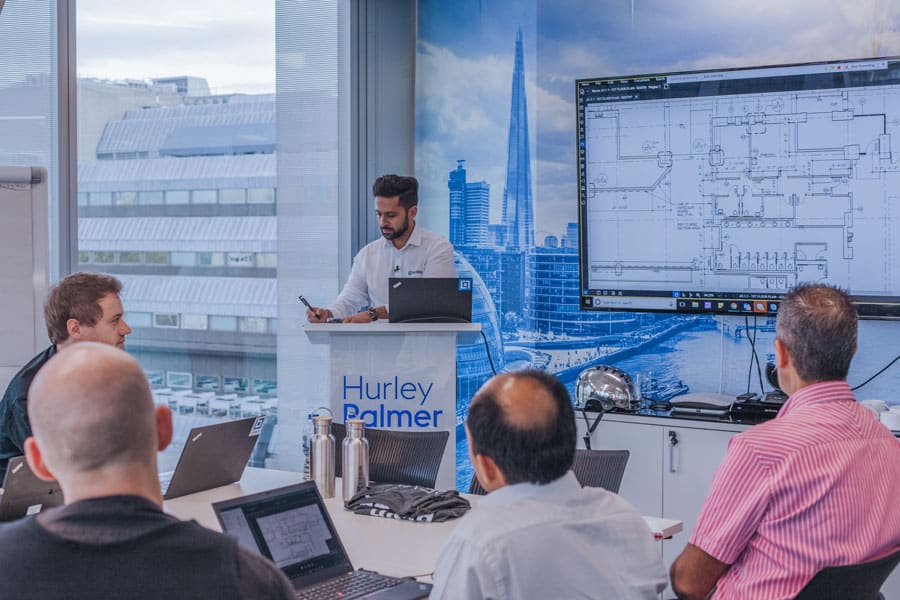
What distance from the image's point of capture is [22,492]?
266 cm

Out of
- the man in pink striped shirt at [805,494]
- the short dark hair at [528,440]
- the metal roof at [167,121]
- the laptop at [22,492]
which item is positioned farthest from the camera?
the metal roof at [167,121]

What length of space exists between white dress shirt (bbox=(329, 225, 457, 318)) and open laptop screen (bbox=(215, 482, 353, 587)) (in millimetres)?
2721

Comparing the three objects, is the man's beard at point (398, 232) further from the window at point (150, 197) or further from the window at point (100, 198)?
the window at point (100, 198)

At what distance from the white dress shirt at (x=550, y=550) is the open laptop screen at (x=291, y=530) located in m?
0.59

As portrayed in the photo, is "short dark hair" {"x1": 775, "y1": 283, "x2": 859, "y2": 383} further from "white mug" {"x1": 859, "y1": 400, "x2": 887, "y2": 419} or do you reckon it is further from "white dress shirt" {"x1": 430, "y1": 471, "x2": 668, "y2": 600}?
"white mug" {"x1": 859, "y1": 400, "x2": 887, "y2": 419}

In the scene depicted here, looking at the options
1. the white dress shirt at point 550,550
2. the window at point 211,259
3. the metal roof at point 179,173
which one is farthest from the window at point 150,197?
the white dress shirt at point 550,550

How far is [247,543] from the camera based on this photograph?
2.26 m

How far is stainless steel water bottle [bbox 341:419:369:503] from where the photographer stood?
10.2 ft

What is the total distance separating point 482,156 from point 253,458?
87.3 inches

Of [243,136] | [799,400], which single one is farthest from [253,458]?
[799,400]

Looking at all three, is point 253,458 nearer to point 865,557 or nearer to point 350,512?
point 350,512

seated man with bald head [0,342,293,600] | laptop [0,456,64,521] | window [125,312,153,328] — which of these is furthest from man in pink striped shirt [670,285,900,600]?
window [125,312,153,328]

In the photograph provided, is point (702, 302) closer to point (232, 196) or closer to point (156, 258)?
point (232, 196)

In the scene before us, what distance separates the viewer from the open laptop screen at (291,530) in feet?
7.45
